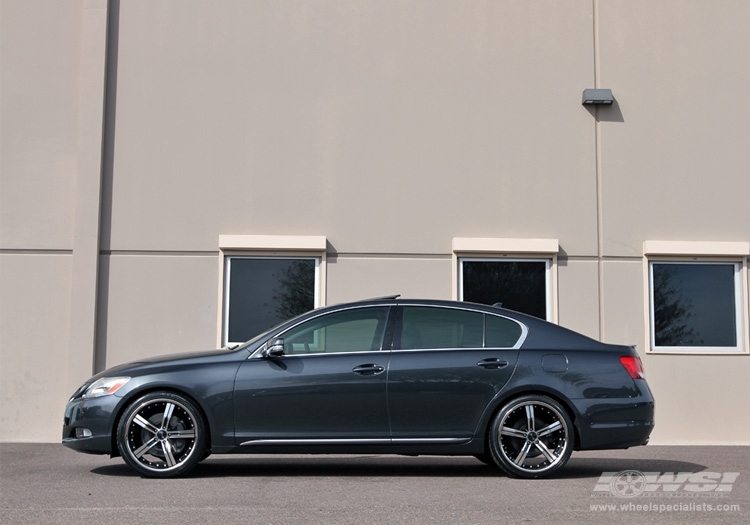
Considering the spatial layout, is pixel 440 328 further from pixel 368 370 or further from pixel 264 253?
pixel 264 253

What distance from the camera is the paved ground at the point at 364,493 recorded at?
20.9 ft

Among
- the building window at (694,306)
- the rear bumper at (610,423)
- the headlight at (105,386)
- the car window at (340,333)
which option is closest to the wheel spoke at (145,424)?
the headlight at (105,386)

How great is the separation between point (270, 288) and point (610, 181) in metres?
4.39

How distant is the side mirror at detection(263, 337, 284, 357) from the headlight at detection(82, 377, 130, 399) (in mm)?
1164

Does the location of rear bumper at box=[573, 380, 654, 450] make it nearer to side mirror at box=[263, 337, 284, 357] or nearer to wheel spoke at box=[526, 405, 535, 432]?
wheel spoke at box=[526, 405, 535, 432]

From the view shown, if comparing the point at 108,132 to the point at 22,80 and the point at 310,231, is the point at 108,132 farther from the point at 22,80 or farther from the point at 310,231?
the point at 310,231

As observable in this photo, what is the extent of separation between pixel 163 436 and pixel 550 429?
3166 millimetres

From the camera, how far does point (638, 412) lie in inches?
328

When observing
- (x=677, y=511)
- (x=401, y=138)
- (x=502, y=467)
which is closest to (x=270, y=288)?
(x=401, y=138)

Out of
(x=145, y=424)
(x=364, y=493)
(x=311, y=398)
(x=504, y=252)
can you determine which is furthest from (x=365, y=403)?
(x=504, y=252)

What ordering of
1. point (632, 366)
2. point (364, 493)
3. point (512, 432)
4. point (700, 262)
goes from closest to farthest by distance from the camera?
point (364, 493)
point (512, 432)
point (632, 366)
point (700, 262)

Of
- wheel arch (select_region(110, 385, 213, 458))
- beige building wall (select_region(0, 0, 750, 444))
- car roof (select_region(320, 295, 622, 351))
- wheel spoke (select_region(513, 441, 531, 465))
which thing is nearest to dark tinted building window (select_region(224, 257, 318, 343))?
beige building wall (select_region(0, 0, 750, 444))

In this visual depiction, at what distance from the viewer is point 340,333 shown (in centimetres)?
848

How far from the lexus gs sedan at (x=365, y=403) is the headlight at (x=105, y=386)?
0.4 inches
